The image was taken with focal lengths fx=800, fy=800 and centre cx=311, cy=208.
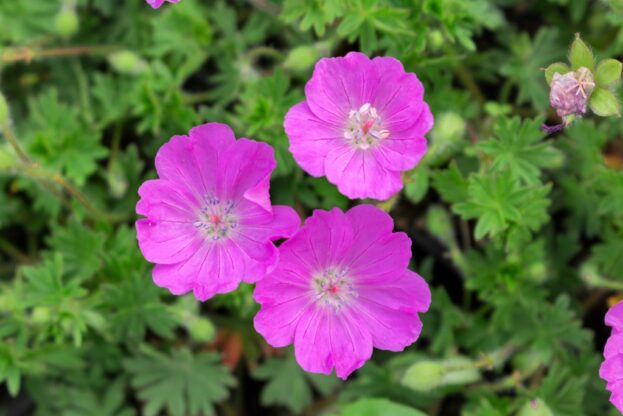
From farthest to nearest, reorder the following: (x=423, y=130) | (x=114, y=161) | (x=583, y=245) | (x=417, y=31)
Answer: (x=583, y=245) < (x=114, y=161) < (x=417, y=31) < (x=423, y=130)

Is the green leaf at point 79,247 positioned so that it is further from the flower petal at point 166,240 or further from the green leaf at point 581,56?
the green leaf at point 581,56

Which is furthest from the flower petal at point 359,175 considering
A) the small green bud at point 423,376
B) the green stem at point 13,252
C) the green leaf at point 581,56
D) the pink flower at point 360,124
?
the green stem at point 13,252

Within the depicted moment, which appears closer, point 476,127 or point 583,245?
point 476,127

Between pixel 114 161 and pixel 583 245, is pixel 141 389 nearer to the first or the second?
pixel 114 161

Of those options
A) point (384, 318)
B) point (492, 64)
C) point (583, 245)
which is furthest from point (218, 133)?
point (583, 245)

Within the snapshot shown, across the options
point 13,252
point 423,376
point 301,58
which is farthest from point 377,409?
point 13,252

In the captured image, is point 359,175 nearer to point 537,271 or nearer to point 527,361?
point 537,271

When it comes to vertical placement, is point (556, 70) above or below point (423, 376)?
above
